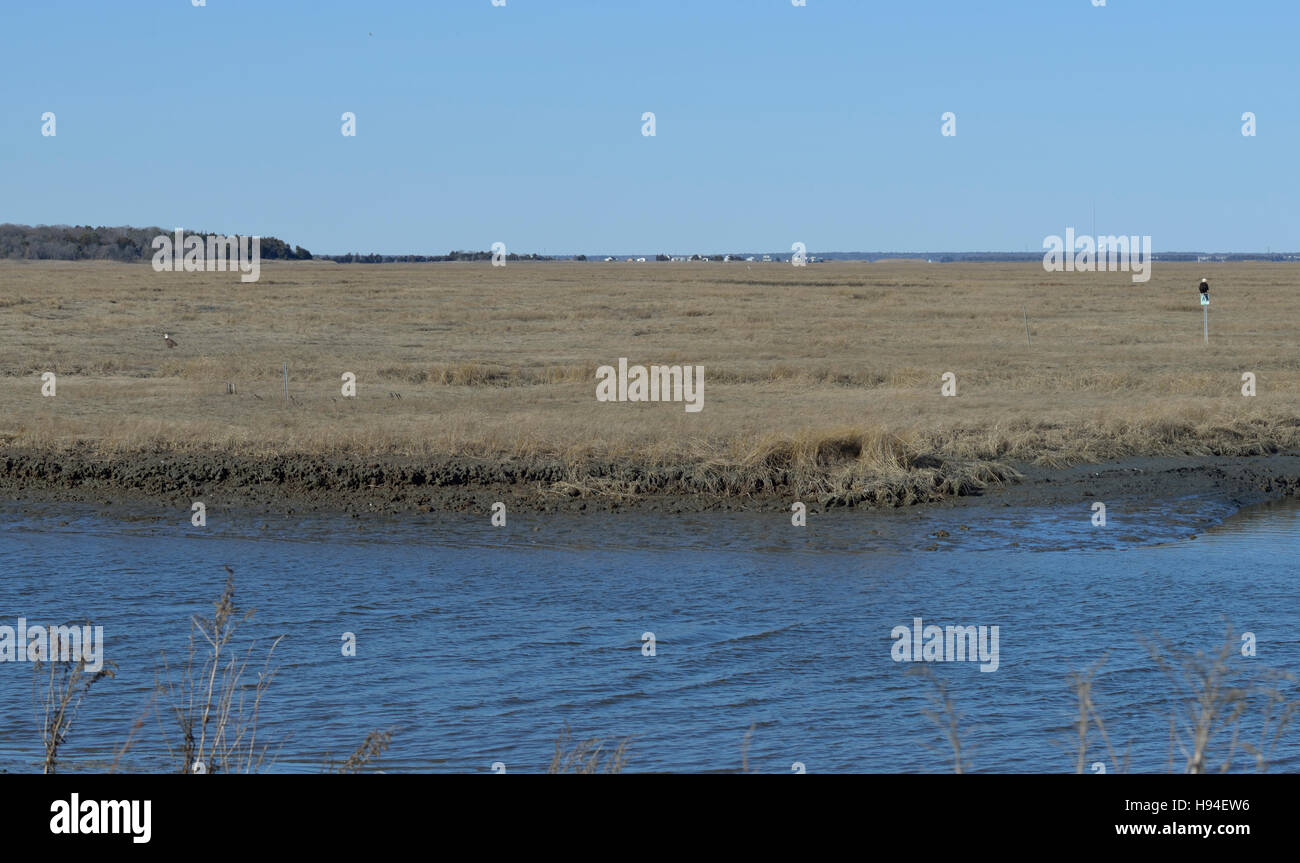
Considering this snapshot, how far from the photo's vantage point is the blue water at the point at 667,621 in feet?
25.0

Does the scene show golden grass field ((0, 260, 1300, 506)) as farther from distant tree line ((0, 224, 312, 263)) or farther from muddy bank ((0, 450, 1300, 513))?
distant tree line ((0, 224, 312, 263))

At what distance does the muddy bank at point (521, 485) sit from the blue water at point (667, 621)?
1.61ft

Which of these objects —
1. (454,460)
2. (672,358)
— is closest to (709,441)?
(454,460)

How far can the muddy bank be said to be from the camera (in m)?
15.2

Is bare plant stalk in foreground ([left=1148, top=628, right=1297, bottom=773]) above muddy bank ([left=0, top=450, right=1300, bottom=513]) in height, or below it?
below

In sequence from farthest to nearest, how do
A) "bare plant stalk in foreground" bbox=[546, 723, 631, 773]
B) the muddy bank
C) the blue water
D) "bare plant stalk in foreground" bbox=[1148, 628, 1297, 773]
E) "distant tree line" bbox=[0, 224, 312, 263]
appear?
1. "distant tree line" bbox=[0, 224, 312, 263]
2. the muddy bank
3. the blue water
4. "bare plant stalk in foreground" bbox=[1148, 628, 1297, 773]
5. "bare plant stalk in foreground" bbox=[546, 723, 631, 773]

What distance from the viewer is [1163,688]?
337 inches

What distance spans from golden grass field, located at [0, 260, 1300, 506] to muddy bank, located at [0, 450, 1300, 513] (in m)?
0.15

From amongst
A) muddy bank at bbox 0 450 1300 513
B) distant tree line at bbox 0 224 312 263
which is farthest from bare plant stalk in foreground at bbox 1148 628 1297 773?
distant tree line at bbox 0 224 312 263

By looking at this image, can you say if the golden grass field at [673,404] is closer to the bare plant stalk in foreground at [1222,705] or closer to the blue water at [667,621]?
the blue water at [667,621]

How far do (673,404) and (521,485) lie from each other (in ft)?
20.4

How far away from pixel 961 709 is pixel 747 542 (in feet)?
18.2

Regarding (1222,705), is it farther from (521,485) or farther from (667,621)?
(521,485)
